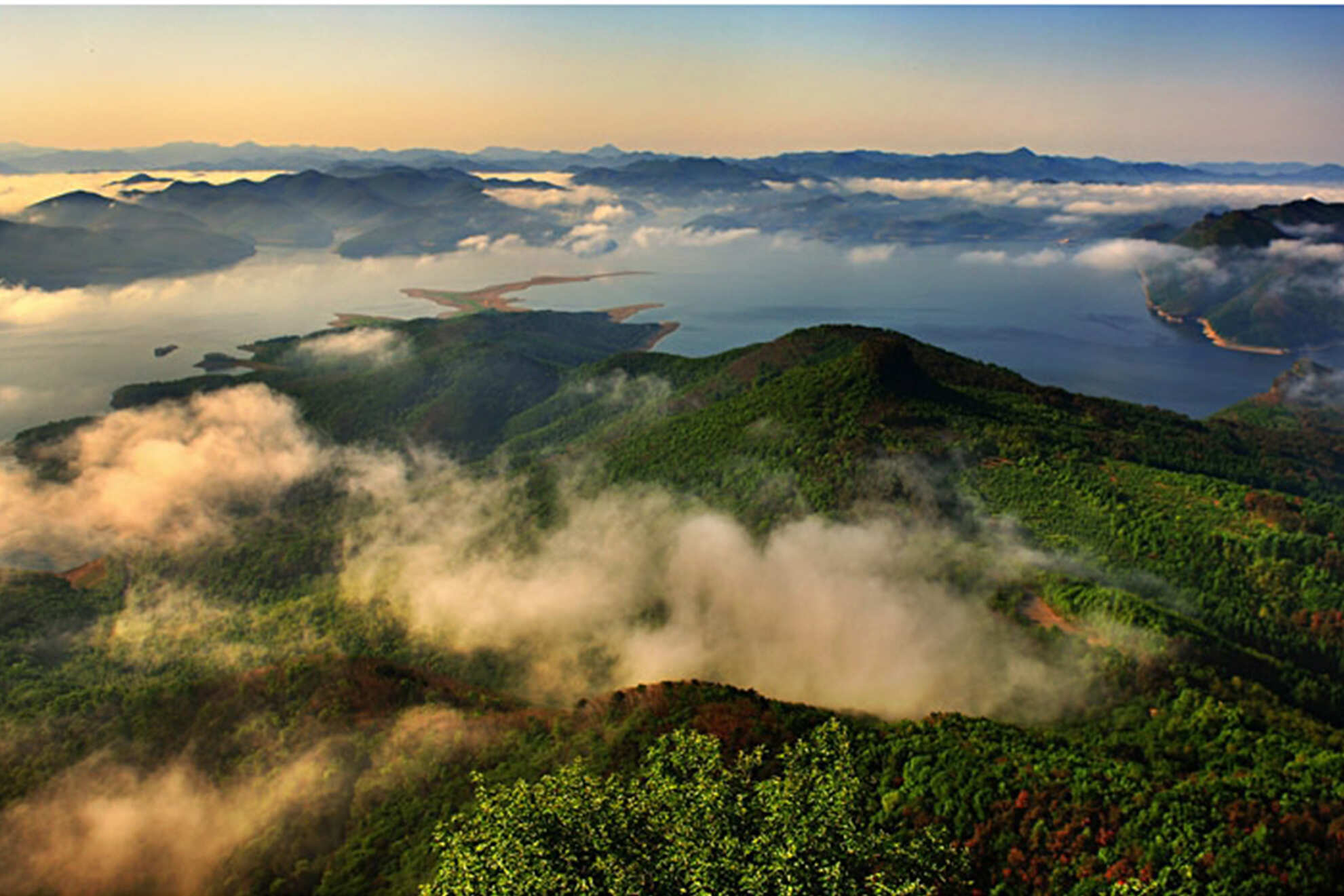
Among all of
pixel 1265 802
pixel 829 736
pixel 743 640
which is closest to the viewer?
pixel 1265 802

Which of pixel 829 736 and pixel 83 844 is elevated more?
pixel 829 736

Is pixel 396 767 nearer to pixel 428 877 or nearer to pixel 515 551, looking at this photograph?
pixel 428 877

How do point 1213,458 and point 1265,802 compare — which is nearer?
point 1265,802

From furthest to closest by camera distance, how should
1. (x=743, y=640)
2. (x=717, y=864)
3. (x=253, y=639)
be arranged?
(x=253, y=639) < (x=743, y=640) < (x=717, y=864)

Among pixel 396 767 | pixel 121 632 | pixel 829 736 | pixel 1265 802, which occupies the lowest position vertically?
pixel 121 632

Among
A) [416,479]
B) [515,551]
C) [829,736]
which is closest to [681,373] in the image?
[416,479]

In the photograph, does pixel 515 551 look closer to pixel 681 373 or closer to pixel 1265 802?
pixel 681 373
